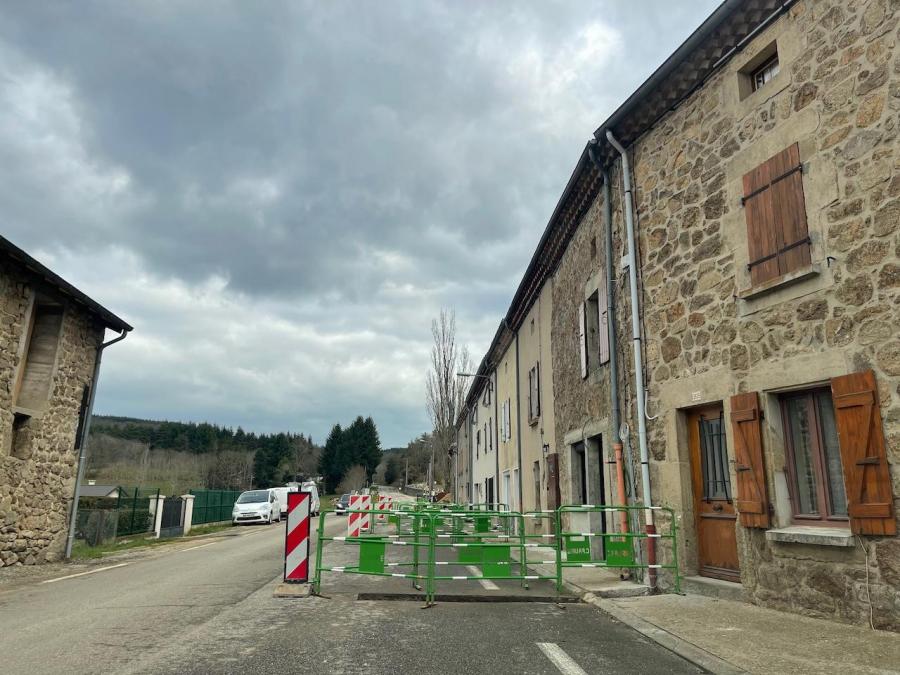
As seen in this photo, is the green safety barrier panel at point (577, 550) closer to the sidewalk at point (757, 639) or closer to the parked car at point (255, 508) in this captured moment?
the sidewalk at point (757, 639)

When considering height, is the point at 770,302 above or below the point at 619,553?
above

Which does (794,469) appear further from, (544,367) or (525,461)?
(525,461)

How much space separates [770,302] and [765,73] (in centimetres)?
293

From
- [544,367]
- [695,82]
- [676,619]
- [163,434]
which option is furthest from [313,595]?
[163,434]

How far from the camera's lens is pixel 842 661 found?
4.65 metres

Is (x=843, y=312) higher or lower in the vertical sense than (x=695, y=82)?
lower

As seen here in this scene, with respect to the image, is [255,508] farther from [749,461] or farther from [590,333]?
[749,461]

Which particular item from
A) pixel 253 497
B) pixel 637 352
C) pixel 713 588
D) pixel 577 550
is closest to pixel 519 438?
pixel 637 352

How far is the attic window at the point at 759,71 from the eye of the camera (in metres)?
7.43

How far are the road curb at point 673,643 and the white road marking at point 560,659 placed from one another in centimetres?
94

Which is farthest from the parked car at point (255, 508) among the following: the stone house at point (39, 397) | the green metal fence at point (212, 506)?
the stone house at point (39, 397)

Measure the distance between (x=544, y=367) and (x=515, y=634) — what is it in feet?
37.5

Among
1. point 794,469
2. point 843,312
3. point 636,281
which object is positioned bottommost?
point 794,469

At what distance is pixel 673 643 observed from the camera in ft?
17.4
